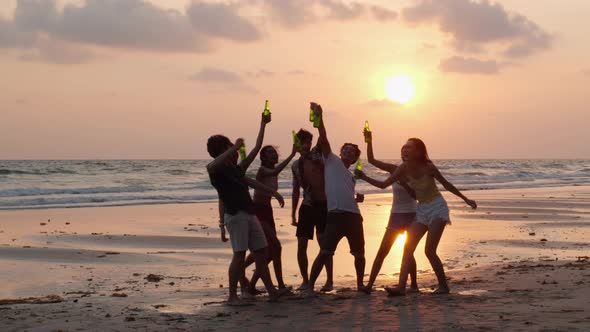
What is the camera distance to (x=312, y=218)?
8.10 meters

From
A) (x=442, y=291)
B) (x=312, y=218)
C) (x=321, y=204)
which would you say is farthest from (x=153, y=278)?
(x=442, y=291)

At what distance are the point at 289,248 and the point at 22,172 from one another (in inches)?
1492

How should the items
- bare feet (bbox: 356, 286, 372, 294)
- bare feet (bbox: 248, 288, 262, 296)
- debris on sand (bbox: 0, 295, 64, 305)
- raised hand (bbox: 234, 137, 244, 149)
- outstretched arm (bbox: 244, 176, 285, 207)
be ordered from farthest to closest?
bare feet (bbox: 248, 288, 262, 296) < bare feet (bbox: 356, 286, 372, 294) < debris on sand (bbox: 0, 295, 64, 305) < outstretched arm (bbox: 244, 176, 285, 207) < raised hand (bbox: 234, 137, 244, 149)

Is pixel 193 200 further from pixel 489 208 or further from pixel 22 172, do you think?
pixel 22 172

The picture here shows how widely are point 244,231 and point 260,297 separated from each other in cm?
95

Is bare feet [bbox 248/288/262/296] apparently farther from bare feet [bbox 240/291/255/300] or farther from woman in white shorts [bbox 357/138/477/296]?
woman in white shorts [bbox 357/138/477/296]

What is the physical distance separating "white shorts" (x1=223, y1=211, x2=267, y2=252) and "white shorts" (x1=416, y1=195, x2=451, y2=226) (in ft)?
5.38

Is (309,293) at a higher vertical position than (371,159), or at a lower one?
lower

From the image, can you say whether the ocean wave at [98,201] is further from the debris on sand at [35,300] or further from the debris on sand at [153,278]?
the debris on sand at [35,300]

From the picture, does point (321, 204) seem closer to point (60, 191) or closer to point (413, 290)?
point (413, 290)

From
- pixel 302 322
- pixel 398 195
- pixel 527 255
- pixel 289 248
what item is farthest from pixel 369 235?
pixel 302 322

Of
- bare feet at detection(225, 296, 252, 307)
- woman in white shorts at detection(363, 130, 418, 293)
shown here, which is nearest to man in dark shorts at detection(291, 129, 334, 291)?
woman in white shorts at detection(363, 130, 418, 293)

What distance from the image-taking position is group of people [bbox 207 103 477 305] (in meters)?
7.25

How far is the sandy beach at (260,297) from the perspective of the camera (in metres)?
6.34
